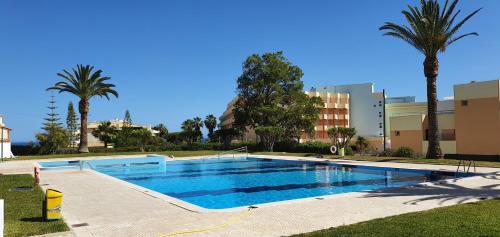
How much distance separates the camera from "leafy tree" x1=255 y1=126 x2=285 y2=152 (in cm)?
4206

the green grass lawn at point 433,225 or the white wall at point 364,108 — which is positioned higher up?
the white wall at point 364,108

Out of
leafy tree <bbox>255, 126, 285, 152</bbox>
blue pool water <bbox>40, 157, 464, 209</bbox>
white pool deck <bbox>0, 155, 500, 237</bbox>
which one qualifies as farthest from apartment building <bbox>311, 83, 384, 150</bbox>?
white pool deck <bbox>0, 155, 500, 237</bbox>

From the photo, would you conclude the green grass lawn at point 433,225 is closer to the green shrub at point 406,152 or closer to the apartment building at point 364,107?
the green shrub at point 406,152

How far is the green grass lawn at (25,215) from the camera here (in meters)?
7.80

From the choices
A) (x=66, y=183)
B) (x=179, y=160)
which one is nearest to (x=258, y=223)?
(x=66, y=183)

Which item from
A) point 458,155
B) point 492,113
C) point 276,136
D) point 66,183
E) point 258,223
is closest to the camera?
point 258,223

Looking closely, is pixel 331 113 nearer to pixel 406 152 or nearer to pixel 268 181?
pixel 406 152

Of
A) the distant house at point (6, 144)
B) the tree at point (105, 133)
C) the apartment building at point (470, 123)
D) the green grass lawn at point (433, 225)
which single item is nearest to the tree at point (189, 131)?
the tree at point (105, 133)

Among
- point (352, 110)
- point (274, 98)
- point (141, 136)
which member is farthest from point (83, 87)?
point (352, 110)

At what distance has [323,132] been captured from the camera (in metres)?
69.7

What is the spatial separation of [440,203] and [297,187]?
7.91m

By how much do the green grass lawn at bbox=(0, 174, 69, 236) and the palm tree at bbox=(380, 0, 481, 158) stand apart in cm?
2398

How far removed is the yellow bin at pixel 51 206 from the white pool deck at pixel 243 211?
35 cm

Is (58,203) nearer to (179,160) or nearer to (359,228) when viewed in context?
(359,228)
